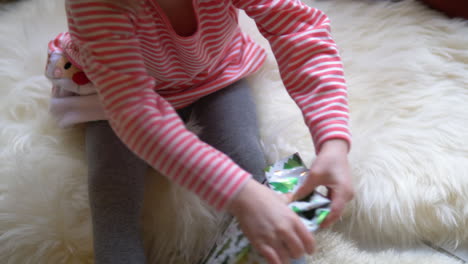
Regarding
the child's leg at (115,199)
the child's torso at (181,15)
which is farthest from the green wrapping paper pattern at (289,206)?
the child's torso at (181,15)

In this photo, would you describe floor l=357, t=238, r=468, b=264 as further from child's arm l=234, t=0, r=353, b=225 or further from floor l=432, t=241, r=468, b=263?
child's arm l=234, t=0, r=353, b=225

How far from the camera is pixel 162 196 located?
52 cm

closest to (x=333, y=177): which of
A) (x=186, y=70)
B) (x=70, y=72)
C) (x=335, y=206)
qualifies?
(x=335, y=206)

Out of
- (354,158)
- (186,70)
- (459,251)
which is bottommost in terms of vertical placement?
(459,251)

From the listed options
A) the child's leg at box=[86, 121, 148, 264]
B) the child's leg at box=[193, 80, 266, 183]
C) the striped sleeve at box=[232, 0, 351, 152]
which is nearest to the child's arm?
the striped sleeve at box=[232, 0, 351, 152]

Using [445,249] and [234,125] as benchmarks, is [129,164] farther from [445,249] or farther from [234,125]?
[445,249]

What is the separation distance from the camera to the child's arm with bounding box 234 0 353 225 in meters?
0.39

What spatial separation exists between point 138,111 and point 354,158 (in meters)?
0.32

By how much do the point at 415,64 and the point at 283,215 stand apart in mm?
422

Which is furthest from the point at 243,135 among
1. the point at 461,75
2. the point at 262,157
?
the point at 461,75

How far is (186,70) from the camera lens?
0.53 meters

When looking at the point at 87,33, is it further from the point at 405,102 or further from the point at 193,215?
the point at 405,102

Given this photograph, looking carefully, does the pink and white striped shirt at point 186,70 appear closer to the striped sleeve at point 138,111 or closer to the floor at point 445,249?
the striped sleeve at point 138,111

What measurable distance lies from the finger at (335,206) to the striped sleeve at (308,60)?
0.06m
